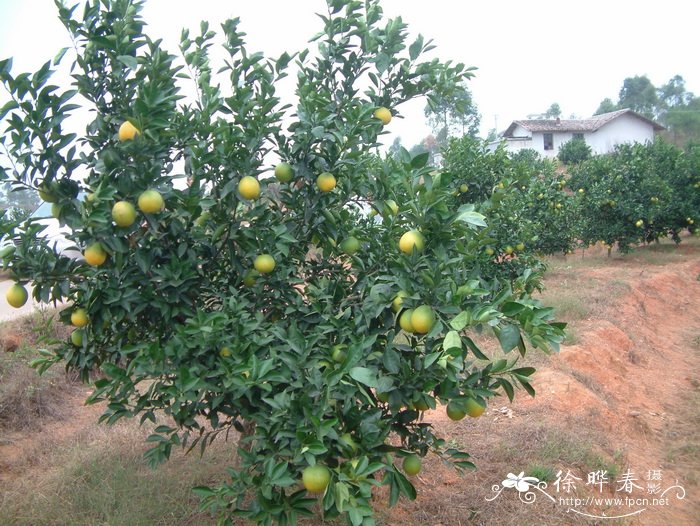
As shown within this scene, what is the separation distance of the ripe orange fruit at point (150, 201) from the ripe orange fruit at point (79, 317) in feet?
1.69

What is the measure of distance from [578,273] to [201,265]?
374 inches

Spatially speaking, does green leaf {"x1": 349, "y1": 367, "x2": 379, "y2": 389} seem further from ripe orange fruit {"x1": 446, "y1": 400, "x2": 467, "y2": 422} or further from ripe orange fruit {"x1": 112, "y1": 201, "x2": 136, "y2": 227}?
ripe orange fruit {"x1": 112, "y1": 201, "x2": 136, "y2": 227}

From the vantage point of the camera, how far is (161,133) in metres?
1.83

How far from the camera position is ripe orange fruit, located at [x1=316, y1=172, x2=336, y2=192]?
2033 millimetres

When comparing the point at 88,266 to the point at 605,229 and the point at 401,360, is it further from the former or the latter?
the point at 605,229

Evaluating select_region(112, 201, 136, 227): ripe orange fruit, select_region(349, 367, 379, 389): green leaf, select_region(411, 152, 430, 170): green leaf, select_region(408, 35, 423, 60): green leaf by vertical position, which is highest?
select_region(408, 35, 423, 60): green leaf

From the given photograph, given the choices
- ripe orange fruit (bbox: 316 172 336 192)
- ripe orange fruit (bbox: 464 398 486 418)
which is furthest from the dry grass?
ripe orange fruit (bbox: 464 398 486 418)

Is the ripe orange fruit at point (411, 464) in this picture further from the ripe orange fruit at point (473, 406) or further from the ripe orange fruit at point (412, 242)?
the ripe orange fruit at point (412, 242)

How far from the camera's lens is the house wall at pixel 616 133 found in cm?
3312

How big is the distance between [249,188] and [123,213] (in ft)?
1.42

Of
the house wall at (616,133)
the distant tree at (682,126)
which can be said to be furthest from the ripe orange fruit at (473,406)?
the distant tree at (682,126)

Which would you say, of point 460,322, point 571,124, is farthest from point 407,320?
point 571,124

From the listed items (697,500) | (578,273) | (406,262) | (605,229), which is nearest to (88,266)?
(406,262)

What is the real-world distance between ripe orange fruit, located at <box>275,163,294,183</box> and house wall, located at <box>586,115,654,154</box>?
34.6 metres
